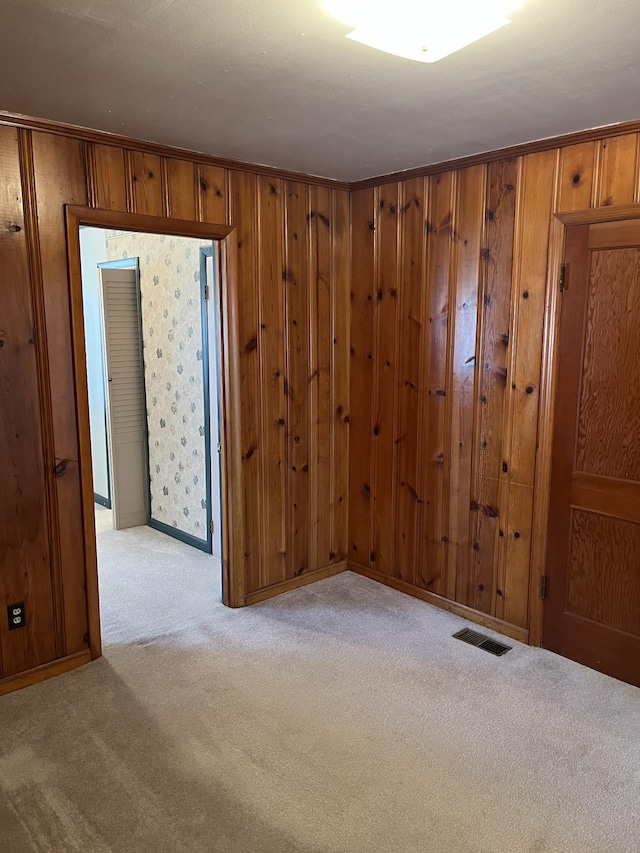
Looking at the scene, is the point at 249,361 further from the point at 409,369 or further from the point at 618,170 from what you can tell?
the point at 618,170

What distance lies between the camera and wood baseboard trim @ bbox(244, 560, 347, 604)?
369 centimetres

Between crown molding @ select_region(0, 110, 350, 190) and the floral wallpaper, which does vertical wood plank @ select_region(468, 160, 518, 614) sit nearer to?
crown molding @ select_region(0, 110, 350, 190)

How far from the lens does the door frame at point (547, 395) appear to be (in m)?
2.83

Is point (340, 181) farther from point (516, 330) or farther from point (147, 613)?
point (147, 613)

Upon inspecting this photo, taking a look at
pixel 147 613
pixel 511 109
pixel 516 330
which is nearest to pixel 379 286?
pixel 516 330

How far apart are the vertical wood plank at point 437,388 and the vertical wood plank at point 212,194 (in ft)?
3.56

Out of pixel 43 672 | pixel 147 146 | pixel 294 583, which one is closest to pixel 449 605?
pixel 294 583

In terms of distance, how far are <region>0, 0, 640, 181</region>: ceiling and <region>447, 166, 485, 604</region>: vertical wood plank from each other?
293 mm

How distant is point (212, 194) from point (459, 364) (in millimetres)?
1529

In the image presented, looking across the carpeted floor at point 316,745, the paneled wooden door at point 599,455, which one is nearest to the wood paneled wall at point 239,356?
the carpeted floor at point 316,745

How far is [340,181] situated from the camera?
3721mm

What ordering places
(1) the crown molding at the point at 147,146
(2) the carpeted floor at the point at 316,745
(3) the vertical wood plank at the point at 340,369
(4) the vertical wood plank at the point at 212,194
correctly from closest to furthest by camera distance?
(2) the carpeted floor at the point at 316,745
(1) the crown molding at the point at 147,146
(4) the vertical wood plank at the point at 212,194
(3) the vertical wood plank at the point at 340,369

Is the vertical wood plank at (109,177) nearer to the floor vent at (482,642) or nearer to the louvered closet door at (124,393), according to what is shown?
the louvered closet door at (124,393)

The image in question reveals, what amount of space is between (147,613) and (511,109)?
9.87 ft
